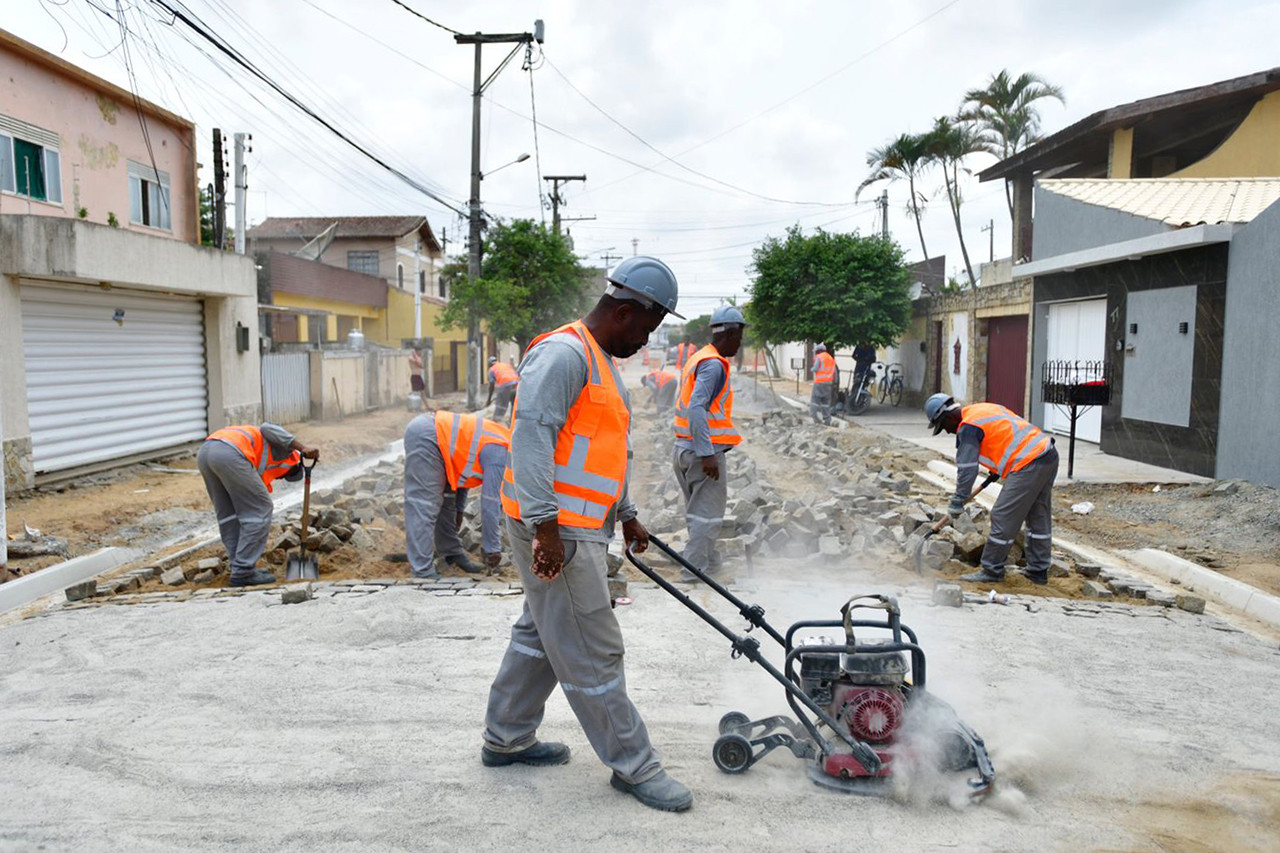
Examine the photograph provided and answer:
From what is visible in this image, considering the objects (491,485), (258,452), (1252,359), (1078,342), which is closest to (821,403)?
(1078,342)

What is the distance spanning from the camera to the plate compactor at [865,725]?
330 cm

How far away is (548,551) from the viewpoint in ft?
10.0

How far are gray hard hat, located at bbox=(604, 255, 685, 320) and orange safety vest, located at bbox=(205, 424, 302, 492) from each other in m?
4.29

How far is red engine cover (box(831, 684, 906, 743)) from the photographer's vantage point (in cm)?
333

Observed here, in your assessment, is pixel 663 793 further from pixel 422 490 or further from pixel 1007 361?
pixel 1007 361

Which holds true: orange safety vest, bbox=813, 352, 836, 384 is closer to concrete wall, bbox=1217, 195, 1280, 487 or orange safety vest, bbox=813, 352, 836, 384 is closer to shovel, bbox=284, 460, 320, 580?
concrete wall, bbox=1217, 195, 1280, 487

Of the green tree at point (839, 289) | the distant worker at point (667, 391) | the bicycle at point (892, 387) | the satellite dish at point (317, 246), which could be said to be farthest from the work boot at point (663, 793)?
the satellite dish at point (317, 246)

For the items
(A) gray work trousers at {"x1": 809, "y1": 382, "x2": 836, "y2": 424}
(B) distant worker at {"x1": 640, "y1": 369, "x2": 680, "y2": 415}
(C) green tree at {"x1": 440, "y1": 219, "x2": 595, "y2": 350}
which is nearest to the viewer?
(A) gray work trousers at {"x1": 809, "y1": 382, "x2": 836, "y2": 424}

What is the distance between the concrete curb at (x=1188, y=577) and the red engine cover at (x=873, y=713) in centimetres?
409

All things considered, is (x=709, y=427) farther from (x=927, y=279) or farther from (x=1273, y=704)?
(x=927, y=279)

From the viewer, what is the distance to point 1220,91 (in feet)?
52.6

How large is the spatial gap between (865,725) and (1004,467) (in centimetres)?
375

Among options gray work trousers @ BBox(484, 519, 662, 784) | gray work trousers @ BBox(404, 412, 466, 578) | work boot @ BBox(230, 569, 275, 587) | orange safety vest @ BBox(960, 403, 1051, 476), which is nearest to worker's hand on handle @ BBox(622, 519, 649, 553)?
gray work trousers @ BBox(484, 519, 662, 784)

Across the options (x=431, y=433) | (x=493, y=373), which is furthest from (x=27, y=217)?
(x=431, y=433)
